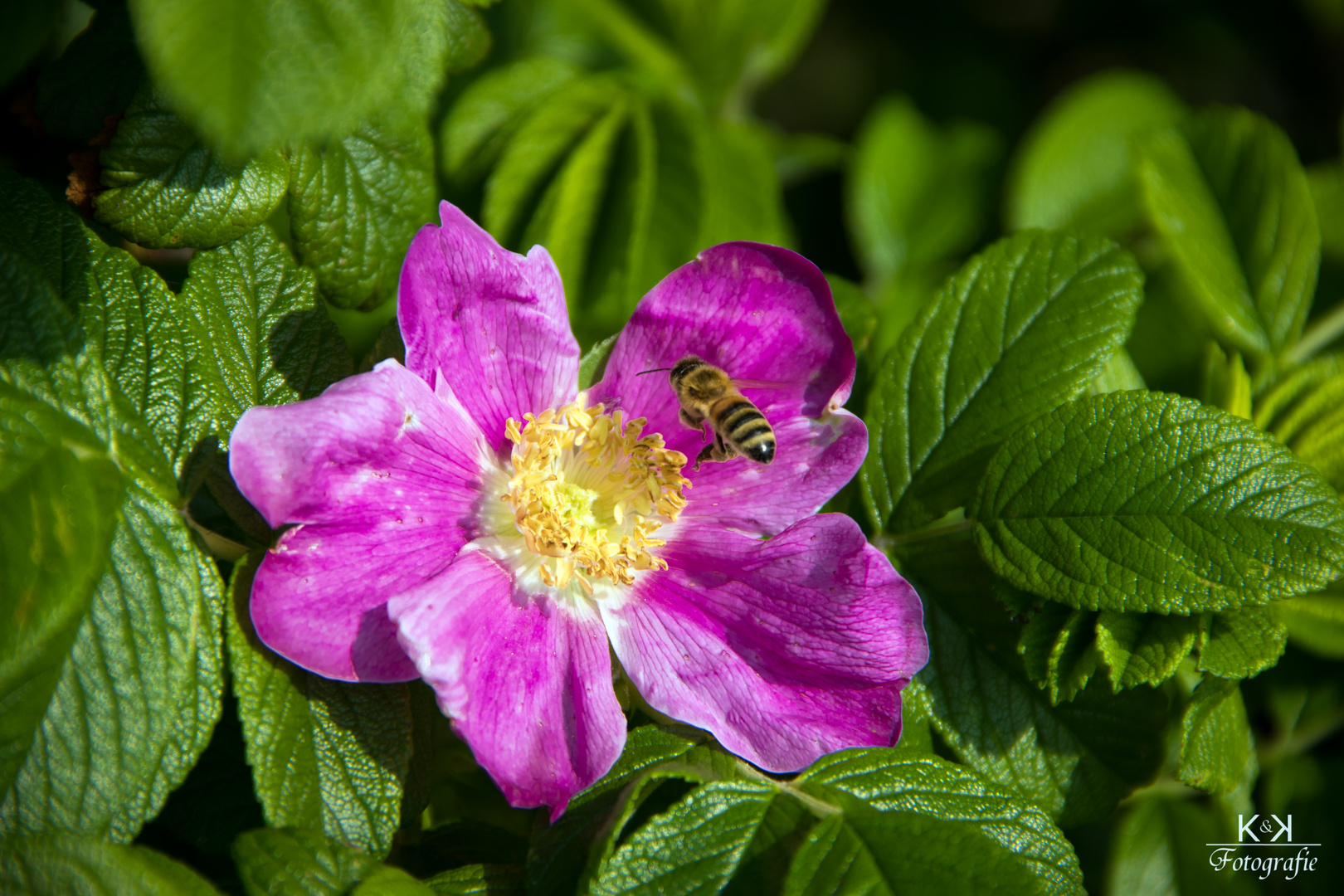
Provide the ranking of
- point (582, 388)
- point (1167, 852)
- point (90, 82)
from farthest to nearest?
1. point (1167, 852)
2. point (582, 388)
3. point (90, 82)

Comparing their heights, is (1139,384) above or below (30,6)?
below

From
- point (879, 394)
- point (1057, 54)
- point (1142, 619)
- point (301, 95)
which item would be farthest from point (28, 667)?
point (1057, 54)

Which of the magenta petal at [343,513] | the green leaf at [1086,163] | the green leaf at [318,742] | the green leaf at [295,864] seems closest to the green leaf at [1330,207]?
the green leaf at [1086,163]

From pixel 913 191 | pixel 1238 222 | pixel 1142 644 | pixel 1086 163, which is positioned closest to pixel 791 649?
pixel 1142 644

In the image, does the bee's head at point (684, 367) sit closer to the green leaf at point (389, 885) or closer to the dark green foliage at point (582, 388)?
the dark green foliage at point (582, 388)

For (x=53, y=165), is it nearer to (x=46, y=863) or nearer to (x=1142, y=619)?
(x=46, y=863)

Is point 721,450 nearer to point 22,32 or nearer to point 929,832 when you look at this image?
point 929,832
